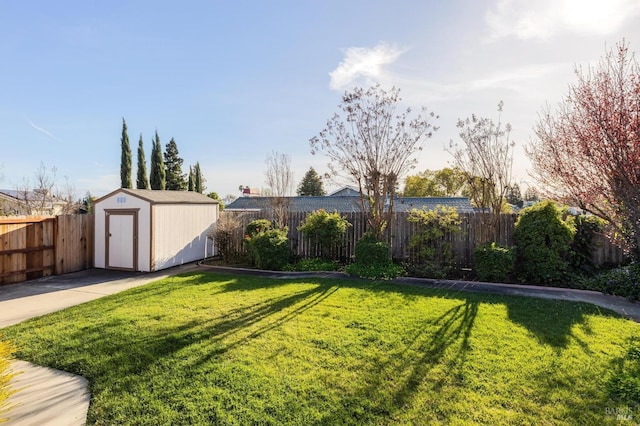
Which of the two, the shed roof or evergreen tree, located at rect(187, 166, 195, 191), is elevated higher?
evergreen tree, located at rect(187, 166, 195, 191)

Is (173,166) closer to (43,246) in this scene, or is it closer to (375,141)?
(43,246)

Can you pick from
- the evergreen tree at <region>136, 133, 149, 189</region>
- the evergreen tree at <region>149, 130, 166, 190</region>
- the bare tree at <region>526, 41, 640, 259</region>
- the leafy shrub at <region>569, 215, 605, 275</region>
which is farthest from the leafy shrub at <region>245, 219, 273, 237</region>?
the evergreen tree at <region>136, 133, 149, 189</region>

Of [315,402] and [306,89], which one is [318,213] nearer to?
[306,89]

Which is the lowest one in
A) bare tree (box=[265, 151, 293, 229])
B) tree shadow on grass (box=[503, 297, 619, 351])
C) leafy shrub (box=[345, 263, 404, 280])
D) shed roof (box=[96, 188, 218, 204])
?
tree shadow on grass (box=[503, 297, 619, 351])

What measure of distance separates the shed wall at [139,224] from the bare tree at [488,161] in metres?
9.16

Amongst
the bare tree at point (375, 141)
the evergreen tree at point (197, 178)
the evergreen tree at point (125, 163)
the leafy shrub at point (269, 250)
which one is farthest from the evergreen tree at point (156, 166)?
the bare tree at point (375, 141)

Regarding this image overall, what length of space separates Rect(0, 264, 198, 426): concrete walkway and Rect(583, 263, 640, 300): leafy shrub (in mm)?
8633

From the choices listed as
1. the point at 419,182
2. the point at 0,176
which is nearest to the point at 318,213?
the point at 0,176

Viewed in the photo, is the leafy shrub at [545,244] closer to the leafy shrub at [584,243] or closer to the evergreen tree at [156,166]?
the leafy shrub at [584,243]

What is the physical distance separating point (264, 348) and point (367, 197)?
20.6 feet

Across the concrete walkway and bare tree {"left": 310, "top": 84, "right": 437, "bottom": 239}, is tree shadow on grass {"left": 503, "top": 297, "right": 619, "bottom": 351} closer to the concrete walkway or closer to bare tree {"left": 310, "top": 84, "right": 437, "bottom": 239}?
bare tree {"left": 310, "top": 84, "right": 437, "bottom": 239}

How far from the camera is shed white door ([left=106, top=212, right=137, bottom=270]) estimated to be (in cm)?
895

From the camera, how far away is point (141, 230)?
8.88 m

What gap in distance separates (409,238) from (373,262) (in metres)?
1.86
